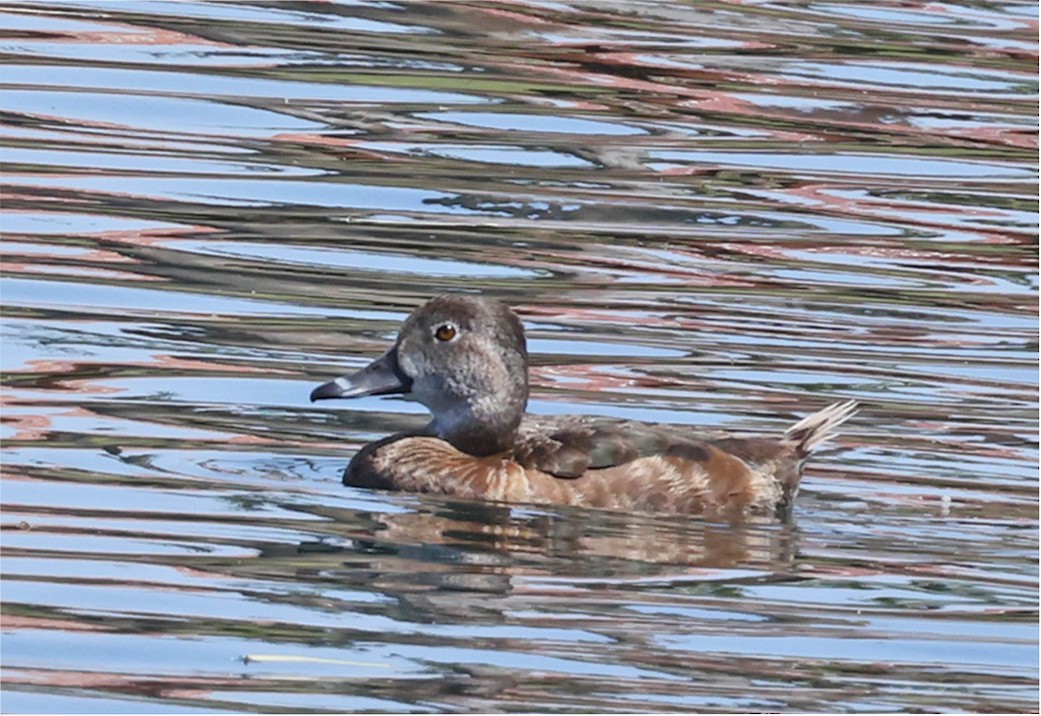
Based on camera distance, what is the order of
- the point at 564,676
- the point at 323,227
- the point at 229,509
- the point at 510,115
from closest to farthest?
the point at 564,676, the point at 229,509, the point at 323,227, the point at 510,115

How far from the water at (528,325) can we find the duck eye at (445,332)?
53cm

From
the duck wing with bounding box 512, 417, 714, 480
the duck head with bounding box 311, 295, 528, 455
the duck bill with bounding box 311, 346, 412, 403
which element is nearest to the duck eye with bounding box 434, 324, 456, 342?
the duck head with bounding box 311, 295, 528, 455

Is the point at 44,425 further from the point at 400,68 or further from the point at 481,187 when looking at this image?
the point at 400,68

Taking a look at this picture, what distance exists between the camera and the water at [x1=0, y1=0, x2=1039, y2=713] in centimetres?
708

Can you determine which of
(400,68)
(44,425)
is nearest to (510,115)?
(400,68)

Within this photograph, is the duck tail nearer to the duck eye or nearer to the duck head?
the duck head

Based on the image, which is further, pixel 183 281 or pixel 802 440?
pixel 183 281

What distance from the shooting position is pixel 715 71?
16266 mm

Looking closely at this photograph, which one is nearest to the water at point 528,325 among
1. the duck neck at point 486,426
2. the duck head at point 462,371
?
the duck head at point 462,371

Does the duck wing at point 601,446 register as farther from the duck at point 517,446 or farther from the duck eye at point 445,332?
the duck eye at point 445,332

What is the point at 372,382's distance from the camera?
9.35 metres

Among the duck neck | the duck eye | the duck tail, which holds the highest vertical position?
the duck eye

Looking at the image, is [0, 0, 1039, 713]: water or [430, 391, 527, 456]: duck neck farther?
[430, 391, 527, 456]: duck neck

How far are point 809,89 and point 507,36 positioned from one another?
1943 mm
